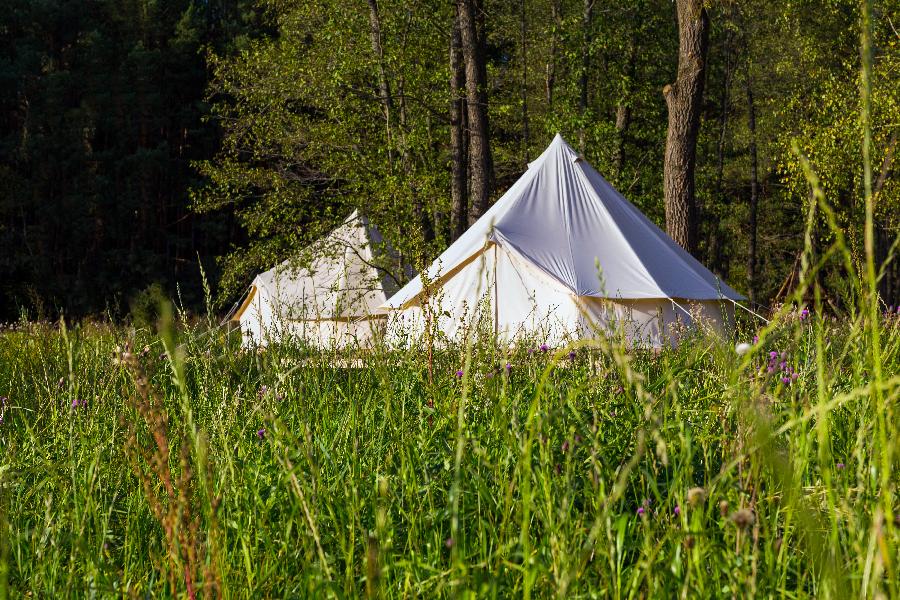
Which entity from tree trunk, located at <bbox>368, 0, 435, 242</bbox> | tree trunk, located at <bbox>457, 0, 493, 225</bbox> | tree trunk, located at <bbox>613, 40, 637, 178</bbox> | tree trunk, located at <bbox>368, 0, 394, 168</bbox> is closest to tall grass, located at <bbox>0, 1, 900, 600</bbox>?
tree trunk, located at <bbox>457, 0, 493, 225</bbox>

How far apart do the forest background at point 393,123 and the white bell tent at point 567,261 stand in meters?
0.89

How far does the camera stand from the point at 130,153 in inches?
1281

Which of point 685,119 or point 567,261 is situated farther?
point 685,119

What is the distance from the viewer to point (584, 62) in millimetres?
19453

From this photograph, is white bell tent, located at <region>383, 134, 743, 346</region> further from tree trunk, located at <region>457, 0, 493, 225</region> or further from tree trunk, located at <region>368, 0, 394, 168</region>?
tree trunk, located at <region>368, 0, 394, 168</region>

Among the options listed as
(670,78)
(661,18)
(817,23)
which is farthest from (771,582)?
(817,23)

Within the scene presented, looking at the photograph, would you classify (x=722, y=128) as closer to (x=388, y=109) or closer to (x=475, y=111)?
(x=388, y=109)

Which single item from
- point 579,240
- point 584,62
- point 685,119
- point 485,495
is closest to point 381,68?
point 685,119

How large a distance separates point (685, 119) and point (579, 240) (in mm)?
2547

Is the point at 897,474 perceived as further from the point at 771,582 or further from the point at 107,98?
the point at 107,98

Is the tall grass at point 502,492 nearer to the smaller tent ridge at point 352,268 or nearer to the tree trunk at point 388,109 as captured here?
the smaller tent ridge at point 352,268

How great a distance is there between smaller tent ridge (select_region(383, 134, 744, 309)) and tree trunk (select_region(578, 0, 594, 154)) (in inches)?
286

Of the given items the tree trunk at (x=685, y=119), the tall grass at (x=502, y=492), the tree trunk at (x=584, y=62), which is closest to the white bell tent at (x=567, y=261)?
the tree trunk at (x=685, y=119)

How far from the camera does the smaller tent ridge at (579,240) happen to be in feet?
30.0
